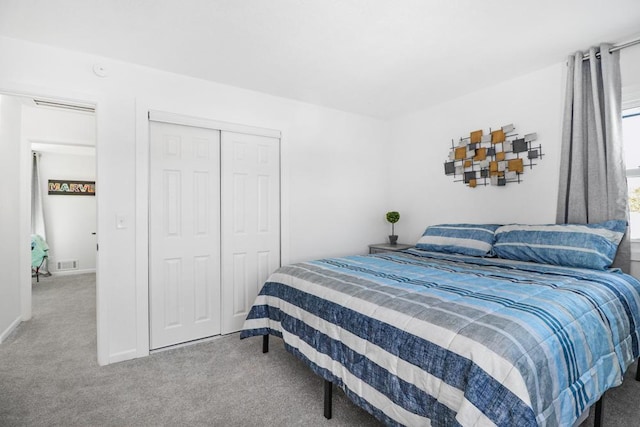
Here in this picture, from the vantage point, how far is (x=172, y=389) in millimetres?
2109

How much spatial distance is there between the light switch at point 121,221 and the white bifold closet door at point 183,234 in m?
0.20

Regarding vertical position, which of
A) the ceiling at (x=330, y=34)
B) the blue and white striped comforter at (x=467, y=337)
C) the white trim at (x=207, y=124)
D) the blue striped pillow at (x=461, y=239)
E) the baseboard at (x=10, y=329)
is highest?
the ceiling at (x=330, y=34)

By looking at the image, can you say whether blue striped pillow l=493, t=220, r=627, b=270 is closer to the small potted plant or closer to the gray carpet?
the gray carpet

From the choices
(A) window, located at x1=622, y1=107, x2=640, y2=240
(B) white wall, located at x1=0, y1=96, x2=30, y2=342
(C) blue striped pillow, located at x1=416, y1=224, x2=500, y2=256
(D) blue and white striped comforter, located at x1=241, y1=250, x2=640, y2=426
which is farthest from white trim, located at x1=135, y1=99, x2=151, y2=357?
(A) window, located at x1=622, y1=107, x2=640, y2=240

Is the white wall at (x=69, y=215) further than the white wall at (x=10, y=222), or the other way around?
the white wall at (x=69, y=215)

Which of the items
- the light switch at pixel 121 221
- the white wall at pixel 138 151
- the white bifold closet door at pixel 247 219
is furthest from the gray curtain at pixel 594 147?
the light switch at pixel 121 221

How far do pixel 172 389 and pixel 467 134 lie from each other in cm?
349

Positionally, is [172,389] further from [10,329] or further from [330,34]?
[330,34]

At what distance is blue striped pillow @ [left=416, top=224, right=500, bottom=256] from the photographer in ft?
9.01

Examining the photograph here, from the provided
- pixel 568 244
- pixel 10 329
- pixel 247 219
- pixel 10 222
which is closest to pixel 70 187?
pixel 10 222

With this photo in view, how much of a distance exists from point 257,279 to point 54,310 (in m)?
2.53

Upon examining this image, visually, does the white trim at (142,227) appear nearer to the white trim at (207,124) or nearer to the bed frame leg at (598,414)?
the white trim at (207,124)

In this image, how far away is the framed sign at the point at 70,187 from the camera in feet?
19.0

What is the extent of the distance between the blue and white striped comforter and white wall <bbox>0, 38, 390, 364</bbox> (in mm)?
1340
